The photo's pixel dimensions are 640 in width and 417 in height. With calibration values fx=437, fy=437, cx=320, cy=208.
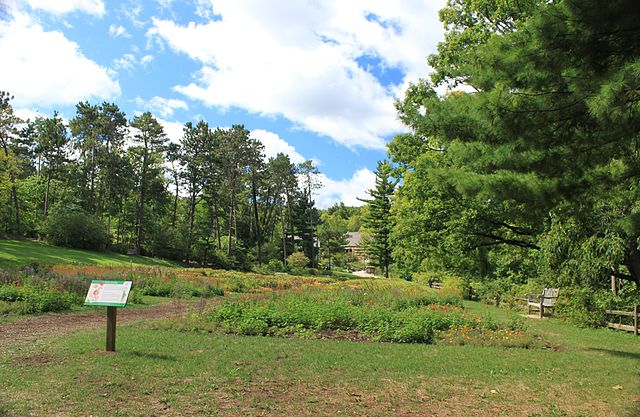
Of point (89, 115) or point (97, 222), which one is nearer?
point (97, 222)

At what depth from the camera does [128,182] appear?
49.8 m

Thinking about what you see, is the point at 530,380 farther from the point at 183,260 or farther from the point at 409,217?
the point at 183,260

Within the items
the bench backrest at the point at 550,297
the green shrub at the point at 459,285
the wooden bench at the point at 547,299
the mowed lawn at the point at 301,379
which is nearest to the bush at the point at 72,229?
the green shrub at the point at 459,285

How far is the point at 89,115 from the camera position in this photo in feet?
161

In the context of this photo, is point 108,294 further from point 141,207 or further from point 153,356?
point 141,207

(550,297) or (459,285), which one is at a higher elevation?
(550,297)

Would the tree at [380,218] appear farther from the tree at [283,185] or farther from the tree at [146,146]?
the tree at [146,146]

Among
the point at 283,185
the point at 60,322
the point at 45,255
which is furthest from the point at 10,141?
the point at 60,322

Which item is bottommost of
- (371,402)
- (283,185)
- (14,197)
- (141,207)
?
(371,402)

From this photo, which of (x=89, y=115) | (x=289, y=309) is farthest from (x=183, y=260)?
(x=289, y=309)

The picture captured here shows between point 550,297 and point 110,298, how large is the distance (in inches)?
574

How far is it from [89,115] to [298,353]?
50.0 metres

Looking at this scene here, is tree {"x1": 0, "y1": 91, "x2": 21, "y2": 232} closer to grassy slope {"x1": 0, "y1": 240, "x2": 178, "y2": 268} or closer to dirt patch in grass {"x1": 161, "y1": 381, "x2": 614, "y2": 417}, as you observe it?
grassy slope {"x1": 0, "y1": 240, "x2": 178, "y2": 268}

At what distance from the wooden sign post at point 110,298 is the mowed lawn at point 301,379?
370 millimetres
